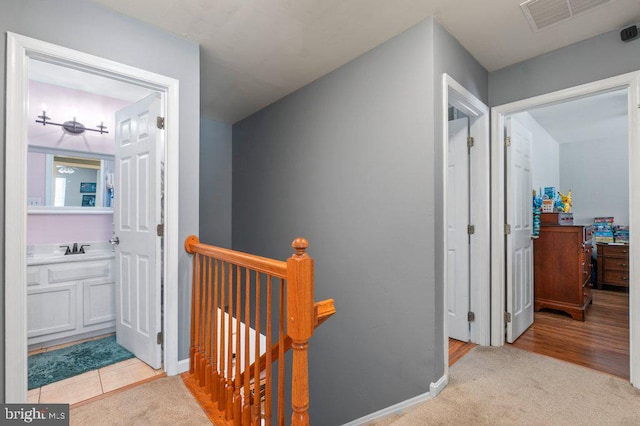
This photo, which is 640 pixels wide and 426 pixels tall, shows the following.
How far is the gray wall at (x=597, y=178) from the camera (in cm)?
498

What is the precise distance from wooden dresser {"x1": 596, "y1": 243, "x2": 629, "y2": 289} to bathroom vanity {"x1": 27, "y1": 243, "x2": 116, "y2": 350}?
676 centimetres

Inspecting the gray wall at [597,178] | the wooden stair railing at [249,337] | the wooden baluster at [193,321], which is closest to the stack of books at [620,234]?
the gray wall at [597,178]

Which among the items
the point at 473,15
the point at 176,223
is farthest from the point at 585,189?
the point at 176,223

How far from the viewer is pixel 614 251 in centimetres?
464

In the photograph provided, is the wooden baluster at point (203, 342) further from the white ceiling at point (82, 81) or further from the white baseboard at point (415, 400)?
the white ceiling at point (82, 81)

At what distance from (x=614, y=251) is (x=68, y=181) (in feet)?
24.3

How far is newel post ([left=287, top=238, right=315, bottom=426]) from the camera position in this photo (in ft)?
3.97

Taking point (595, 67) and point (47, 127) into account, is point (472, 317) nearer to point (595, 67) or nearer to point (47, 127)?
point (595, 67)

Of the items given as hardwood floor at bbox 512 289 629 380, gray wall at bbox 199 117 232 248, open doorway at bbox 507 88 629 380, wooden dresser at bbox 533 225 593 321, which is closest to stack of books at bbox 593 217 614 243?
open doorway at bbox 507 88 629 380

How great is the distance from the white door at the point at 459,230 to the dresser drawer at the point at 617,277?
12.1ft

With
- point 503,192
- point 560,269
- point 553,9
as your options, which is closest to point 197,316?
point 503,192

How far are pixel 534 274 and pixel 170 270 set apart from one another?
383cm

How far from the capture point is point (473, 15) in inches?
76.5

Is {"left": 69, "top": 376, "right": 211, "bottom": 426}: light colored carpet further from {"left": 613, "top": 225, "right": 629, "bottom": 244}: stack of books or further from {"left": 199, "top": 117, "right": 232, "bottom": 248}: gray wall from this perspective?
{"left": 613, "top": 225, "right": 629, "bottom": 244}: stack of books
